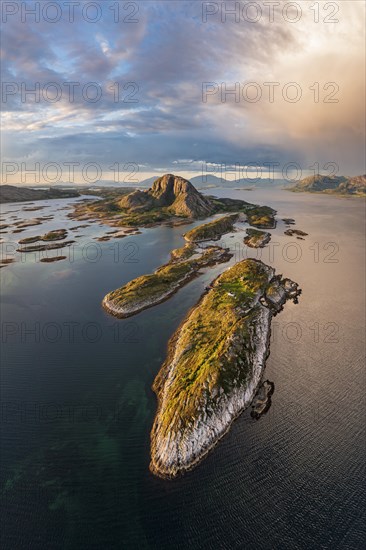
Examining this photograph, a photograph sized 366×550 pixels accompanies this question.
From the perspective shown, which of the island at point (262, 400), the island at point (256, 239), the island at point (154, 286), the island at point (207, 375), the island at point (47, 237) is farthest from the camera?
the island at point (47, 237)

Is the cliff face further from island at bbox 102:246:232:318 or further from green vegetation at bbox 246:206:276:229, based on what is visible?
island at bbox 102:246:232:318

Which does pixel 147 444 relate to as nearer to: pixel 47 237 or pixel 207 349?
pixel 207 349

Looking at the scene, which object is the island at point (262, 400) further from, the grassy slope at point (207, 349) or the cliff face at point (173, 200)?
the cliff face at point (173, 200)

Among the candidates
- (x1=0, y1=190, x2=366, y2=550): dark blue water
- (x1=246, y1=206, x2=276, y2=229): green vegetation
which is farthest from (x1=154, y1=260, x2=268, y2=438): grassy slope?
(x1=246, y1=206, x2=276, y2=229): green vegetation

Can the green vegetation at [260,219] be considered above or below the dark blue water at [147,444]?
above

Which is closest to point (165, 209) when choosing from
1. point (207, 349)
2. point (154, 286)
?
point (154, 286)

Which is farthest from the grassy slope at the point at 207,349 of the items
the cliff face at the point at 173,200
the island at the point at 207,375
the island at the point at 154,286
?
the cliff face at the point at 173,200
